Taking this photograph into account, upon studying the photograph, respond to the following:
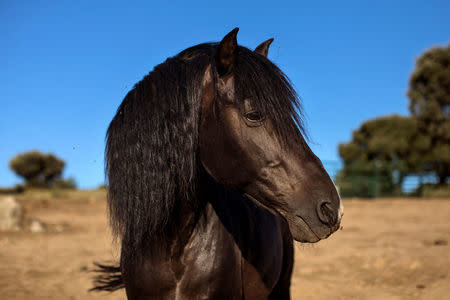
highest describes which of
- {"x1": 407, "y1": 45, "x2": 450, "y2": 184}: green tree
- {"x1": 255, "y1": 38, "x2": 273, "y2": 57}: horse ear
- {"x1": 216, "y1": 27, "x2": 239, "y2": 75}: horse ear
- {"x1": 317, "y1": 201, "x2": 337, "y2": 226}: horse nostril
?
{"x1": 407, "y1": 45, "x2": 450, "y2": 184}: green tree

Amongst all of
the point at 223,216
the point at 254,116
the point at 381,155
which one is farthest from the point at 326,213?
the point at 381,155

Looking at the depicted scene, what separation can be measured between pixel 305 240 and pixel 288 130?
51cm

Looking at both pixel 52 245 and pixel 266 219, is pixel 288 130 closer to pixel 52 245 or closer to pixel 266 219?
pixel 266 219

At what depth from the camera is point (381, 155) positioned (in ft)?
93.7

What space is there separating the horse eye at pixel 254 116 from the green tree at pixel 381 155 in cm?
2221

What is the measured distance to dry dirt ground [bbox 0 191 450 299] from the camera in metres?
4.53

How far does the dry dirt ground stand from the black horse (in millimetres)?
601

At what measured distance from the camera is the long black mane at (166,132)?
1.67 metres

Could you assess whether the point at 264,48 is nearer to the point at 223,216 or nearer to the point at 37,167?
the point at 223,216

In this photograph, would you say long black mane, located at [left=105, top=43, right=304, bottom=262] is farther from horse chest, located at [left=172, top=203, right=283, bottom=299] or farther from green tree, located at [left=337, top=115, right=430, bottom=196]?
green tree, located at [left=337, top=115, right=430, bottom=196]

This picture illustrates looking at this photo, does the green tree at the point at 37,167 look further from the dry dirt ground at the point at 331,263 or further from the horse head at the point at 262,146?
the horse head at the point at 262,146

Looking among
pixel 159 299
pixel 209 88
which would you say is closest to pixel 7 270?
pixel 159 299

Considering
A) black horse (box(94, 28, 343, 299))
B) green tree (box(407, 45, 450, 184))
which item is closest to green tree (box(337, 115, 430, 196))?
green tree (box(407, 45, 450, 184))

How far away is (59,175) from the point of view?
33.8m
